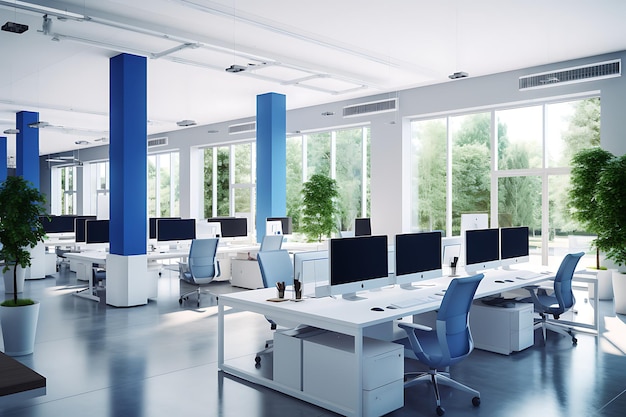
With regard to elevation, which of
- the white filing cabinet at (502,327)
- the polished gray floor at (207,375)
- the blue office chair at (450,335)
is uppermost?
the blue office chair at (450,335)

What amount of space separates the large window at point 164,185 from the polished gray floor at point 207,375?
1129 cm

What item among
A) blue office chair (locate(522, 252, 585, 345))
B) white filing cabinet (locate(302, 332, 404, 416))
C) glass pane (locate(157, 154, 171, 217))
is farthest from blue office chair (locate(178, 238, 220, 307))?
glass pane (locate(157, 154, 171, 217))

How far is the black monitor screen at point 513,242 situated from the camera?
647 cm

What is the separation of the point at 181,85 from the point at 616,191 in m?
8.29

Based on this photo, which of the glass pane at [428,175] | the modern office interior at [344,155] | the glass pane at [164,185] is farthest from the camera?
the glass pane at [164,185]

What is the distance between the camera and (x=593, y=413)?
396 cm

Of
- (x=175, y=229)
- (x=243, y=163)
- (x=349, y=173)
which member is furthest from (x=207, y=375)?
(x=243, y=163)

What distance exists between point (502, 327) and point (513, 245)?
1.41 meters

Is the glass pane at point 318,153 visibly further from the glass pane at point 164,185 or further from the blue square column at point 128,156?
the glass pane at point 164,185

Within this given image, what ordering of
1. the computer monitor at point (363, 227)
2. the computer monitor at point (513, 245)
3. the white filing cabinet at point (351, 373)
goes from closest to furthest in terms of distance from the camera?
the white filing cabinet at point (351, 373)
the computer monitor at point (513, 245)
the computer monitor at point (363, 227)

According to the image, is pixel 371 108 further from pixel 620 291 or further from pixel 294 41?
pixel 620 291

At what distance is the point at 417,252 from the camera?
5164 millimetres

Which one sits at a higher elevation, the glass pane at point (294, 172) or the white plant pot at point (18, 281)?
the glass pane at point (294, 172)

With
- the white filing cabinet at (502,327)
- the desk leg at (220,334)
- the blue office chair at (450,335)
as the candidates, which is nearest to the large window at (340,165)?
the white filing cabinet at (502,327)
